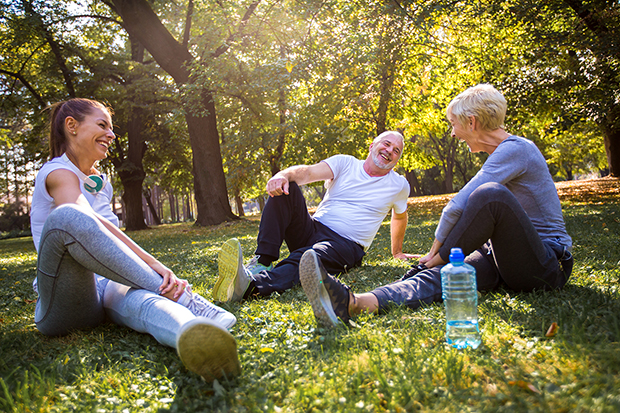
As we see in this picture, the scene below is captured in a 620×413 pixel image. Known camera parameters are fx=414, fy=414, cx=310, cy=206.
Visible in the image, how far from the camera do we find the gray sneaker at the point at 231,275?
346 cm

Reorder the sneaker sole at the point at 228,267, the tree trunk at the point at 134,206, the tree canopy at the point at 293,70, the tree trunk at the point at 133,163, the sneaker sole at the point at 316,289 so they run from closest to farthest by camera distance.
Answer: the sneaker sole at the point at 316,289 < the sneaker sole at the point at 228,267 < the tree canopy at the point at 293,70 < the tree trunk at the point at 133,163 < the tree trunk at the point at 134,206

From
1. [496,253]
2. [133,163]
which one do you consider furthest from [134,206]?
[496,253]

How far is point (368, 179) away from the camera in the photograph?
473cm

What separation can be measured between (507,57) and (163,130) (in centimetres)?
1722

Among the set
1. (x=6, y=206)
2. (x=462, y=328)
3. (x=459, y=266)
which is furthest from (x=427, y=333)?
(x=6, y=206)

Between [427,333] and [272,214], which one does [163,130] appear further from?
[427,333]

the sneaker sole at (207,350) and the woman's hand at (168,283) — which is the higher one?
the woman's hand at (168,283)

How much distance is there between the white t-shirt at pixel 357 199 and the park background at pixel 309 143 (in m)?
0.59

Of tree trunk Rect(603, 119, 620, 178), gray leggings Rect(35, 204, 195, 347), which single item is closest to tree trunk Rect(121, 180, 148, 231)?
gray leggings Rect(35, 204, 195, 347)

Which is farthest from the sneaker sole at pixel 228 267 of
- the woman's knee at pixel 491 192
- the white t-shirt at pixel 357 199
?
the woman's knee at pixel 491 192

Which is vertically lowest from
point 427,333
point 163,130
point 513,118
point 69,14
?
point 427,333

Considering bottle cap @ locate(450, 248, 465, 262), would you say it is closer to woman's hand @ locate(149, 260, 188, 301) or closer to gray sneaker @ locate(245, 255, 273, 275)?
woman's hand @ locate(149, 260, 188, 301)

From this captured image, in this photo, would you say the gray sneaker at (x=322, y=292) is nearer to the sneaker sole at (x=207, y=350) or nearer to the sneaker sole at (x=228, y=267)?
the sneaker sole at (x=207, y=350)

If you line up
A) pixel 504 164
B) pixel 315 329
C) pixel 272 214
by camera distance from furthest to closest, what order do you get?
1. pixel 272 214
2. pixel 504 164
3. pixel 315 329
